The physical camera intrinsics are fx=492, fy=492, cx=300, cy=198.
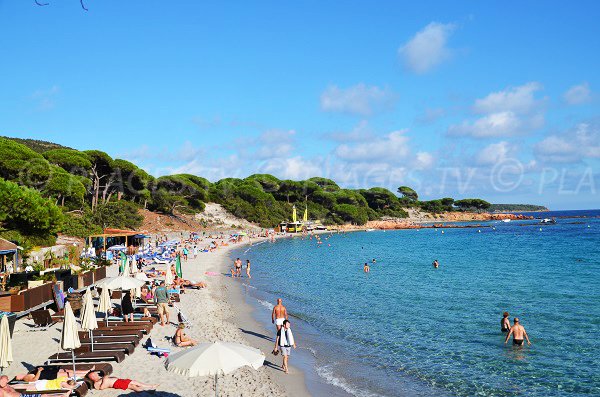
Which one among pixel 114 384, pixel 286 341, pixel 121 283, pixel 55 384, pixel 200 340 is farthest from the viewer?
pixel 121 283

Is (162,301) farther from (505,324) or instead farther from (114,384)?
(505,324)

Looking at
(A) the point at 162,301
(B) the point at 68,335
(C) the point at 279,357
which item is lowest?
(C) the point at 279,357

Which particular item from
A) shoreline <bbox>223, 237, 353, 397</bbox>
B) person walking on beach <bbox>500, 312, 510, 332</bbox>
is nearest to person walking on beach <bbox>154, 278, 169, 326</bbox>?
shoreline <bbox>223, 237, 353, 397</bbox>

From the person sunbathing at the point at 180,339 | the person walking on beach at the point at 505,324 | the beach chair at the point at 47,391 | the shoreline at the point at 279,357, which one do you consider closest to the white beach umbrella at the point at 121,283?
the person sunbathing at the point at 180,339

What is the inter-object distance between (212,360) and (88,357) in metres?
4.93

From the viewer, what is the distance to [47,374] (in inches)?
387

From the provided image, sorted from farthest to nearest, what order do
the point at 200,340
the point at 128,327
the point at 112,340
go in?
the point at 200,340, the point at 128,327, the point at 112,340

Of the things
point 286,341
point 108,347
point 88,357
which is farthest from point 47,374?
point 286,341

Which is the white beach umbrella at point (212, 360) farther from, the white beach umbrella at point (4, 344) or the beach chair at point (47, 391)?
the white beach umbrella at point (4, 344)

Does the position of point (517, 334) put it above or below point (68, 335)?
below

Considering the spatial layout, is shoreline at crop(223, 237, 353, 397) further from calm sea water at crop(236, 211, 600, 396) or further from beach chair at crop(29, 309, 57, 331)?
beach chair at crop(29, 309, 57, 331)

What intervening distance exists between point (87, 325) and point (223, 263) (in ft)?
99.0

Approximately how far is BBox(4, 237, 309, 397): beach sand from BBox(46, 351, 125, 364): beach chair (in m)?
0.21

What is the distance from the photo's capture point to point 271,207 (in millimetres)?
104438
